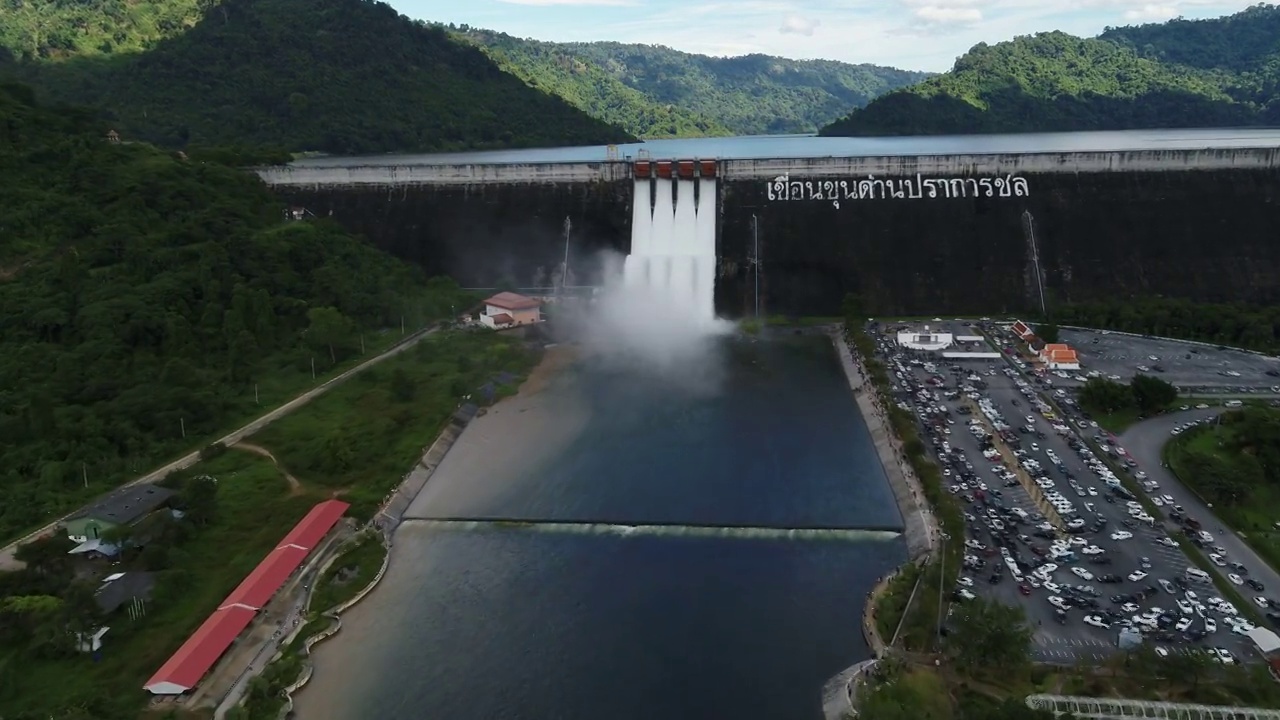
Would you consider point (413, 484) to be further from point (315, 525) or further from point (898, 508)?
point (898, 508)

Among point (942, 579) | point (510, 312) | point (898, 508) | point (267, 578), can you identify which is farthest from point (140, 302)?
point (942, 579)

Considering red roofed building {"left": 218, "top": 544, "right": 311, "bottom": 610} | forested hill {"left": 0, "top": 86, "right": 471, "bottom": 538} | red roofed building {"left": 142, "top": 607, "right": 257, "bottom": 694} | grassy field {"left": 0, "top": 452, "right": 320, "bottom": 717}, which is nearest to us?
grassy field {"left": 0, "top": 452, "right": 320, "bottom": 717}

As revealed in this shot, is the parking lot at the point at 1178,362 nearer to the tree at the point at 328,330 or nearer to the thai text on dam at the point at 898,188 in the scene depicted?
the thai text on dam at the point at 898,188

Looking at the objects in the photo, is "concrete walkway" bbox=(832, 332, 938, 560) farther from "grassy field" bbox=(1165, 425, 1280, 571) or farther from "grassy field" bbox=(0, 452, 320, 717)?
"grassy field" bbox=(0, 452, 320, 717)

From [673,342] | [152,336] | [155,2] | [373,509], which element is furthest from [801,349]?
[155,2]

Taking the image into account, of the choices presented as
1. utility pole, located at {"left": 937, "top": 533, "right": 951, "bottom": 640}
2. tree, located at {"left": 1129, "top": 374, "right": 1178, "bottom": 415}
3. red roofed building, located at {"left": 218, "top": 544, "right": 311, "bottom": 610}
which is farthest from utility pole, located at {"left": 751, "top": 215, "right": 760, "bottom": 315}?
Answer: red roofed building, located at {"left": 218, "top": 544, "right": 311, "bottom": 610}

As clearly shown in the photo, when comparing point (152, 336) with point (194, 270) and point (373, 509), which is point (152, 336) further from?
point (373, 509)
